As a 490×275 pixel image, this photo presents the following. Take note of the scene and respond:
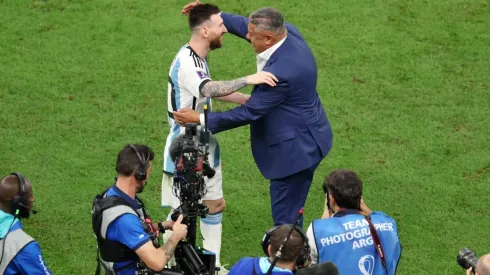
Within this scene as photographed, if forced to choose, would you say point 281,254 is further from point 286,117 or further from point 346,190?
point 286,117

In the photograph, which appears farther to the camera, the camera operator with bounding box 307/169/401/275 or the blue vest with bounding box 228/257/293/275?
the camera operator with bounding box 307/169/401/275

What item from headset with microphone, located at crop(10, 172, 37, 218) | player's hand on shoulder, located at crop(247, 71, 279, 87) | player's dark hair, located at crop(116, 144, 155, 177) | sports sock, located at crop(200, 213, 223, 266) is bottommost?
sports sock, located at crop(200, 213, 223, 266)

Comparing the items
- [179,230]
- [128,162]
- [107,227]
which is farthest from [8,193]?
[179,230]

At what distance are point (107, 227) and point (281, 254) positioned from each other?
4.31ft

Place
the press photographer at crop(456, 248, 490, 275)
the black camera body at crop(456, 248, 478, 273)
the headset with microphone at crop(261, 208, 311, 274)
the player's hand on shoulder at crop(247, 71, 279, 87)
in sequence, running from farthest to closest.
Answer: the player's hand on shoulder at crop(247, 71, 279, 87), the black camera body at crop(456, 248, 478, 273), the press photographer at crop(456, 248, 490, 275), the headset with microphone at crop(261, 208, 311, 274)

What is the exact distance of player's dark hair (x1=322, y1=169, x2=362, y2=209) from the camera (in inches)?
253

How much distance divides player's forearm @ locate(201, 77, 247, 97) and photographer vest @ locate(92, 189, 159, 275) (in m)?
1.46

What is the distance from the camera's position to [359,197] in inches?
254

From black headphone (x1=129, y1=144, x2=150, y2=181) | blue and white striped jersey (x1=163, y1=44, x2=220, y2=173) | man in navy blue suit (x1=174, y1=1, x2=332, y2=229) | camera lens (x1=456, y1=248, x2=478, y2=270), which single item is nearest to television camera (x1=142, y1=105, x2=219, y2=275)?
black headphone (x1=129, y1=144, x2=150, y2=181)

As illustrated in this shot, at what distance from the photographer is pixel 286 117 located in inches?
303

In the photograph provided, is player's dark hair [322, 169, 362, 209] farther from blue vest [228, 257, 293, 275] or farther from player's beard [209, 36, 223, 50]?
player's beard [209, 36, 223, 50]

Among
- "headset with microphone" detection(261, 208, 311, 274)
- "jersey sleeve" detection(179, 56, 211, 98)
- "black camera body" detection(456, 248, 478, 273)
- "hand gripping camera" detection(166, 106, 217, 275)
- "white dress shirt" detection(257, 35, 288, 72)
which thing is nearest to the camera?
"headset with microphone" detection(261, 208, 311, 274)

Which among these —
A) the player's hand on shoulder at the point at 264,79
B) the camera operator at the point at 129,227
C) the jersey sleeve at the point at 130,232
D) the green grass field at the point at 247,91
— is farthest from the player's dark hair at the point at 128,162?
the green grass field at the point at 247,91

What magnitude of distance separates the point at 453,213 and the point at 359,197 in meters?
3.07
